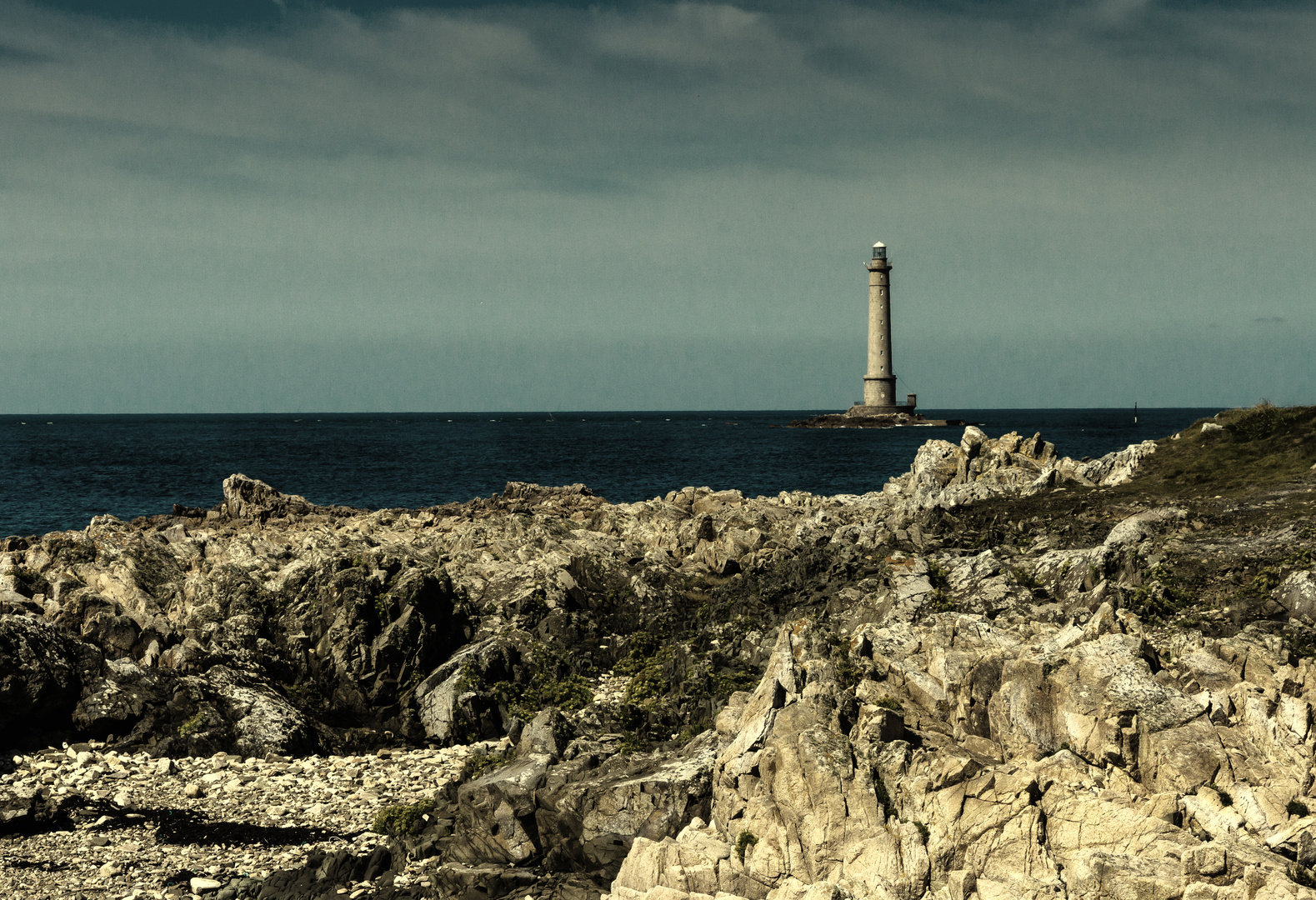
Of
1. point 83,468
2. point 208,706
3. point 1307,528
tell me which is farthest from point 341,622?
point 83,468

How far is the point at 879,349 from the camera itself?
163500 mm

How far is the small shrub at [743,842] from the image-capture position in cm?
1530

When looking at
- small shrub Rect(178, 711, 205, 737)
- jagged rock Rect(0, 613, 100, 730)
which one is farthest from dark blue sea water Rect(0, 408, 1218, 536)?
small shrub Rect(178, 711, 205, 737)

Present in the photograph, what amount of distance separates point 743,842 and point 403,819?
287 inches

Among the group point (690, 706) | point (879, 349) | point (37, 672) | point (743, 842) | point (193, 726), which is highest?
point (879, 349)

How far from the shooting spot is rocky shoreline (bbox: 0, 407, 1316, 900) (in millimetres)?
14883

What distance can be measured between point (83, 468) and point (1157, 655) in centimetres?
12254

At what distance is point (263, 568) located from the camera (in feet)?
108

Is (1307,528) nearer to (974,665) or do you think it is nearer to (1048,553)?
(1048,553)

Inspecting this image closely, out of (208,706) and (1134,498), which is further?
(1134,498)

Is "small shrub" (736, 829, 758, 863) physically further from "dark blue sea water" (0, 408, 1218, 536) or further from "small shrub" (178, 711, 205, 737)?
"dark blue sea water" (0, 408, 1218, 536)

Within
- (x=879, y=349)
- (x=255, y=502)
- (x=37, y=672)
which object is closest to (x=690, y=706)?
(x=37, y=672)

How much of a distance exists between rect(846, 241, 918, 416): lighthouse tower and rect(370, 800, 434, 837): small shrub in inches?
5651

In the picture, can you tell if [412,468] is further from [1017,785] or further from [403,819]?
[1017,785]
